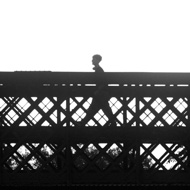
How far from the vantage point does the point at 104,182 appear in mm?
12375

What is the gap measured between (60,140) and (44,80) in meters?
1.33

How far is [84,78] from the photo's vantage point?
40.0 feet

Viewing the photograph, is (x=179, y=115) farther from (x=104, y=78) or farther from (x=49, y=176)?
(x=49, y=176)

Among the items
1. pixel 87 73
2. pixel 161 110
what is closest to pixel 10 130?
pixel 87 73

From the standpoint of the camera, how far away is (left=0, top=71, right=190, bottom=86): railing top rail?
1213 centimetres

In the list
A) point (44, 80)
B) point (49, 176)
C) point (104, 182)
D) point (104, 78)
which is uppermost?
point (44, 80)

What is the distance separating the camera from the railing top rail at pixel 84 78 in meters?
12.1
